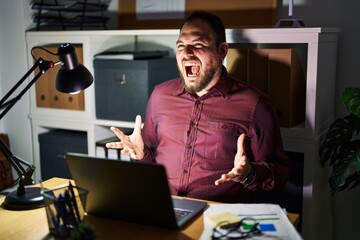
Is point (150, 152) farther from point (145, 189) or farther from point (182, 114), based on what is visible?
point (145, 189)

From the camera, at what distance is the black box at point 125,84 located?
2332 millimetres

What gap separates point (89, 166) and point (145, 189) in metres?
0.17

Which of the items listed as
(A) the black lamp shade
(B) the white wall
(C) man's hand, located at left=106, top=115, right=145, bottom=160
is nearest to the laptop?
(A) the black lamp shade

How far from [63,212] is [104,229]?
0.12m

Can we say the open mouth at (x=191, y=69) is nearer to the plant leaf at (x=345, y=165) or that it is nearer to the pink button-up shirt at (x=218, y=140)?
the pink button-up shirt at (x=218, y=140)

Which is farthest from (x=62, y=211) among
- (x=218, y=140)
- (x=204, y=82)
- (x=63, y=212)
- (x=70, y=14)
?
(x=70, y=14)

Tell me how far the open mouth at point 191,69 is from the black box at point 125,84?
1.32 feet

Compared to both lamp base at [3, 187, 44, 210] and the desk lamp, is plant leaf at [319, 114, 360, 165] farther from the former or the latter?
lamp base at [3, 187, 44, 210]

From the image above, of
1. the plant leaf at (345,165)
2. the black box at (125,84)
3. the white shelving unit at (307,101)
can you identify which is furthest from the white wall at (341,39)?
the black box at (125,84)

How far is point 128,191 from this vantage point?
3.96 ft

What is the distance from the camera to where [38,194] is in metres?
1.49

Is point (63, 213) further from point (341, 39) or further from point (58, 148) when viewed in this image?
point (341, 39)

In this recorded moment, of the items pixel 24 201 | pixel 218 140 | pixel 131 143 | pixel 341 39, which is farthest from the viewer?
pixel 341 39

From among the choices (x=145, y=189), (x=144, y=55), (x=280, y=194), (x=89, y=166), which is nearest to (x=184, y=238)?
(x=145, y=189)
